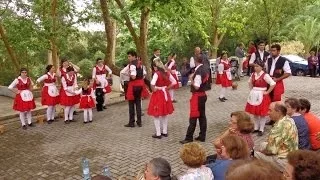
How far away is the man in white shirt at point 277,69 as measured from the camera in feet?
28.9

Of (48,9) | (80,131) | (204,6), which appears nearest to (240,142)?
(80,131)

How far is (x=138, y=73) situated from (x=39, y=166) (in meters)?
3.32

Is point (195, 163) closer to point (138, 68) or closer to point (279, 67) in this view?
point (279, 67)

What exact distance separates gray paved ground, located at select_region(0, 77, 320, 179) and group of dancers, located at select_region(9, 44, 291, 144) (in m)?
0.40

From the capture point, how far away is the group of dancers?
812cm

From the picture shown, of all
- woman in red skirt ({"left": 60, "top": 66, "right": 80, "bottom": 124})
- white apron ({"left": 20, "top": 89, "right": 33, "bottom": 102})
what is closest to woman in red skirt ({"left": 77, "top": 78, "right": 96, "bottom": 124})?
woman in red skirt ({"left": 60, "top": 66, "right": 80, "bottom": 124})

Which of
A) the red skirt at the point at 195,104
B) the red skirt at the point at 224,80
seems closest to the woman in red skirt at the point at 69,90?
the red skirt at the point at 195,104

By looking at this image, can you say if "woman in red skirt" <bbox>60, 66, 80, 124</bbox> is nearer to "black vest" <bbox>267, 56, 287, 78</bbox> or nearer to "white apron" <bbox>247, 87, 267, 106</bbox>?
A: "white apron" <bbox>247, 87, 267, 106</bbox>

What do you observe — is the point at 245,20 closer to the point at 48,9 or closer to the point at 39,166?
the point at 48,9

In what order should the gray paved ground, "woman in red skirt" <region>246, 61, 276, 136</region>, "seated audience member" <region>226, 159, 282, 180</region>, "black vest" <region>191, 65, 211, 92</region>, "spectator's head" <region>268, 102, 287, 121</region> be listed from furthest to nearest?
"woman in red skirt" <region>246, 61, 276, 136</region>
"black vest" <region>191, 65, 211, 92</region>
the gray paved ground
"spectator's head" <region>268, 102, 287, 121</region>
"seated audience member" <region>226, 159, 282, 180</region>

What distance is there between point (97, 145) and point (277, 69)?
437 cm

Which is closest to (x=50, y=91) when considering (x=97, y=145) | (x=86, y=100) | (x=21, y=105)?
(x=21, y=105)

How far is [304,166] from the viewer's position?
97.7 inches

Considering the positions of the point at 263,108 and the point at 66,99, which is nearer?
the point at 263,108
